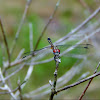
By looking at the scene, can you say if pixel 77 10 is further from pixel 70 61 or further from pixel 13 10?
pixel 70 61

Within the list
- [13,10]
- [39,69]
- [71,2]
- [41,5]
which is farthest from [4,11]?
[39,69]

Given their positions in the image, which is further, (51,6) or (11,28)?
(51,6)

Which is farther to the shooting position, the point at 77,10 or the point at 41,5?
the point at 41,5

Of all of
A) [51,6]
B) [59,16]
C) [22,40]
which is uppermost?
[51,6]

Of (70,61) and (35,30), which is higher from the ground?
(35,30)


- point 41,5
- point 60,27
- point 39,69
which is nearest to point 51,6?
point 41,5

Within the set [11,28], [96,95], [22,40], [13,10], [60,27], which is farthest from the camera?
[13,10]

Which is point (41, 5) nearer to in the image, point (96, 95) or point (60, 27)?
point (60, 27)

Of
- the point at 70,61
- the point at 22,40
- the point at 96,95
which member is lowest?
the point at 96,95

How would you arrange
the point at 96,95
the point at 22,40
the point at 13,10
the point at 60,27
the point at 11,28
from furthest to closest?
the point at 13,10 < the point at 11,28 < the point at 60,27 < the point at 22,40 < the point at 96,95
